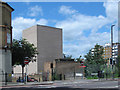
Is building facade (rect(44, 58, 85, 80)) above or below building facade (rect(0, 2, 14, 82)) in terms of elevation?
below

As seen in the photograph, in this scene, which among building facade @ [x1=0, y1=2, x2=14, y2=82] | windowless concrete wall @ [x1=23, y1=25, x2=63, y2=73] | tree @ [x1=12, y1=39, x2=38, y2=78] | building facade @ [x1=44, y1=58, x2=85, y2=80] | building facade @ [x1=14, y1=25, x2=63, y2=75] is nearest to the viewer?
building facade @ [x1=0, y1=2, x2=14, y2=82]

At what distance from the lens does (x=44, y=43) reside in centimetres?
7512

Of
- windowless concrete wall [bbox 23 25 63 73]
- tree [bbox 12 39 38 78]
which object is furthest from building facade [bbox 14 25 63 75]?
tree [bbox 12 39 38 78]

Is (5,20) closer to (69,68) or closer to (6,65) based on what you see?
(6,65)

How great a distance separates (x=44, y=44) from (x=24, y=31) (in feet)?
34.7

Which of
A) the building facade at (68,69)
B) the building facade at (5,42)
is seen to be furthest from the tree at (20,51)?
the building facade at (68,69)

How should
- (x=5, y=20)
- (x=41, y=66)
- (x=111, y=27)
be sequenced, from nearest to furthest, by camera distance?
(x=5, y=20), (x=111, y=27), (x=41, y=66)

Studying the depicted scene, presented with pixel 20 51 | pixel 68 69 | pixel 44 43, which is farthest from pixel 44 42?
pixel 20 51

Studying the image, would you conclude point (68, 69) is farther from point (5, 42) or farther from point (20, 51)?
point (5, 42)

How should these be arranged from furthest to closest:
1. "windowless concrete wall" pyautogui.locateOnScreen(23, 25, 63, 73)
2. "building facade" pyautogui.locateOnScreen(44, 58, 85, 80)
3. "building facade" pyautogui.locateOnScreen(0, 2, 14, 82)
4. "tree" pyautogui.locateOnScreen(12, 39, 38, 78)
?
"windowless concrete wall" pyautogui.locateOnScreen(23, 25, 63, 73) → "building facade" pyautogui.locateOnScreen(44, 58, 85, 80) → "tree" pyautogui.locateOnScreen(12, 39, 38, 78) → "building facade" pyautogui.locateOnScreen(0, 2, 14, 82)

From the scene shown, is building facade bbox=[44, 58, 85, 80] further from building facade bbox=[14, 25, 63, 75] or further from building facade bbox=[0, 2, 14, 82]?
building facade bbox=[14, 25, 63, 75]

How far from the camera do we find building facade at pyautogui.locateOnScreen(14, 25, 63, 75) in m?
72.1

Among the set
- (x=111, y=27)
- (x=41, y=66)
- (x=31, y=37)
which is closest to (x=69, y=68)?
(x=111, y=27)

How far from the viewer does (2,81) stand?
30.3m
